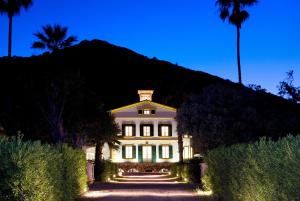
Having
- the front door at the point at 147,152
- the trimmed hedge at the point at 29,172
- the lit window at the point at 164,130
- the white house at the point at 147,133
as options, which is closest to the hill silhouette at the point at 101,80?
the white house at the point at 147,133

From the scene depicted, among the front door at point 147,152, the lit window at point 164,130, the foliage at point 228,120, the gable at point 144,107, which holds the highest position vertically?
the gable at point 144,107

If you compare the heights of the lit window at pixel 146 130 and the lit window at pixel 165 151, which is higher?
the lit window at pixel 146 130

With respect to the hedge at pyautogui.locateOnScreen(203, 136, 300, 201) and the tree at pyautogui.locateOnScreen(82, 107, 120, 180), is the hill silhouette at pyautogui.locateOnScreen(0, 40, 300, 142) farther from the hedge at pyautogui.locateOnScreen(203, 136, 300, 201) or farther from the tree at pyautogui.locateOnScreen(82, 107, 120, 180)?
the hedge at pyautogui.locateOnScreen(203, 136, 300, 201)

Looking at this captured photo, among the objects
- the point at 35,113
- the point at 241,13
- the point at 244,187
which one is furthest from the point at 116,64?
the point at 244,187

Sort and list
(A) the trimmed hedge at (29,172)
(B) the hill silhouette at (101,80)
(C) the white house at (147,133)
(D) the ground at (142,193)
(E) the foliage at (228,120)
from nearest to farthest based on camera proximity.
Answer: (A) the trimmed hedge at (29,172), (D) the ground at (142,193), (E) the foliage at (228,120), (B) the hill silhouette at (101,80), (C) the white house at (147,133)

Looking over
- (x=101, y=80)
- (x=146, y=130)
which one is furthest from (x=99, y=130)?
(x=101, y=80)

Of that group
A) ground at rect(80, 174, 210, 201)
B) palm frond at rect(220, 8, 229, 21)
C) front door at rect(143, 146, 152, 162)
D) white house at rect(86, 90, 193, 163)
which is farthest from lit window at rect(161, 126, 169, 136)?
ground at rect(80, 174, 210, 201)

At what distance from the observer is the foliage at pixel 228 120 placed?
108 feet

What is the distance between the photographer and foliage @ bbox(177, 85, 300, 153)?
33.0 m

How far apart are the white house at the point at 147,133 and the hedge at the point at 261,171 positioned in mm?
57964

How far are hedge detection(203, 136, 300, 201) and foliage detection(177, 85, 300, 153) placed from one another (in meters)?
12.2

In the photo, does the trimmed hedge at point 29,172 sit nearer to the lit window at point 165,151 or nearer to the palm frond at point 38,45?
the palm frond at point 38,45

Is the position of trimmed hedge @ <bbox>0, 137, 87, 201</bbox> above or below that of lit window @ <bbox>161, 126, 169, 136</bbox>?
below

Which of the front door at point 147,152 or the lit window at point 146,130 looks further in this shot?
the lit window at point 146,130
